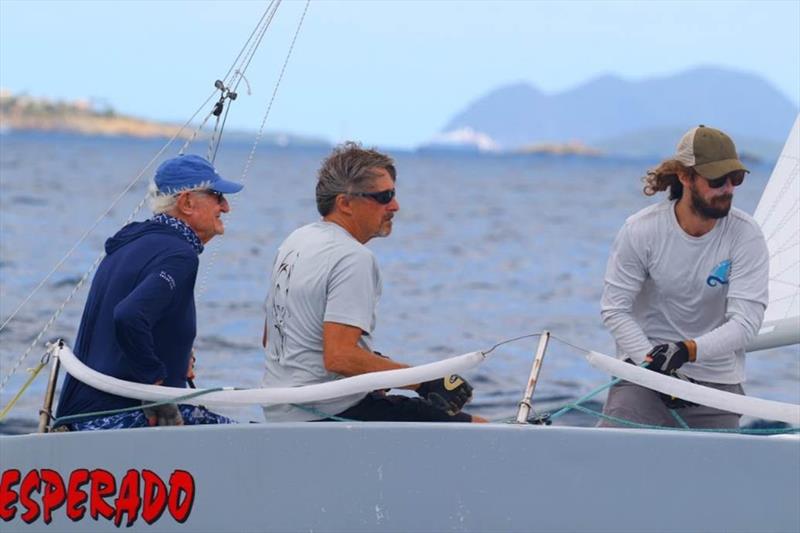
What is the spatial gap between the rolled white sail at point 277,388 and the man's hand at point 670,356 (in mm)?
775

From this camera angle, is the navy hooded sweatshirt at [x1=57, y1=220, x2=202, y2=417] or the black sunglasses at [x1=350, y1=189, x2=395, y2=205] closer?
the navy hooded sweatshirt at [x1=57, y1=220, x2=202, y2=417]

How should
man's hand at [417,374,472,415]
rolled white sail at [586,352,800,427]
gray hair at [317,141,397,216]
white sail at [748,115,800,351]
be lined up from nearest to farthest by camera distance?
1. rolled white sail at [586,352,800,427]
2. man's hand at [417,374,472,415]
3. gray hair at [317,141,397,216]
4. white sail at [748,115,800,351]

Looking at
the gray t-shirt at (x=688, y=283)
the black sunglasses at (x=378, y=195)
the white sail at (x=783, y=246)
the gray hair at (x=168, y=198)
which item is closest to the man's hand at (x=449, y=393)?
the black sunglasses at (x=378, y=195)

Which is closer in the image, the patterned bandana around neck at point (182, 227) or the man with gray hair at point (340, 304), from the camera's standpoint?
the man with gray hair at point (340, 304)

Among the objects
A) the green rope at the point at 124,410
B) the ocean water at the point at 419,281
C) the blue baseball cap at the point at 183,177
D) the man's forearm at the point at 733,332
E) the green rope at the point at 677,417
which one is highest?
the blue baseball cap at the point at 183,177

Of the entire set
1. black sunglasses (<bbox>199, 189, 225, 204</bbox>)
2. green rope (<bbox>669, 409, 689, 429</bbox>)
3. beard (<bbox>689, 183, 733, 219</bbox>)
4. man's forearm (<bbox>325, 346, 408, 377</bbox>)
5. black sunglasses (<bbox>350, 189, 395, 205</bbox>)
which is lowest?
green rope (<bbox>669, 409, 689, 429</bbox>)

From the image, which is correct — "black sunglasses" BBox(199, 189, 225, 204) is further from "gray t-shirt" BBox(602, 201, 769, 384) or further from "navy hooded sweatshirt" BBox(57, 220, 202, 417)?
"gray t-shirt" BBox(602, 201, 769, 384)

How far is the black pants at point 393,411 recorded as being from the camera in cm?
461

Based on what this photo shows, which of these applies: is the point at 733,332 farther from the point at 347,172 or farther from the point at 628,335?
the point at 347,172

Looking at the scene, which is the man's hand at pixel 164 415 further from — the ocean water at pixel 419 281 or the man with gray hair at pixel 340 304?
the ocean water at pixel 419 281

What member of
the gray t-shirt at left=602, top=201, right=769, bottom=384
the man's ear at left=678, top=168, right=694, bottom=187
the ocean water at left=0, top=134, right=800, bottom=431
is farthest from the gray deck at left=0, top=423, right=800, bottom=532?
the ocean water at left=0, top=134, right=800, bottom=431

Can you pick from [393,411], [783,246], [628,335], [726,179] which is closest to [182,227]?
Result: [393,411]

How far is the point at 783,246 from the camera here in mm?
6492

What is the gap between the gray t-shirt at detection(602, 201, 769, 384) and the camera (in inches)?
201
